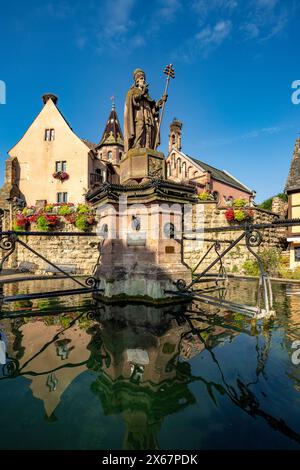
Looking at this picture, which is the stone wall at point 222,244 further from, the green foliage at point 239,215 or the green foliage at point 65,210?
the green foliage at point 65,210

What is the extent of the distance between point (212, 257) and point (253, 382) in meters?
12.4

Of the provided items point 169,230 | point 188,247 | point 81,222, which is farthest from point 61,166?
point 169,230

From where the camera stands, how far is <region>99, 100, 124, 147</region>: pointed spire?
1230 inches

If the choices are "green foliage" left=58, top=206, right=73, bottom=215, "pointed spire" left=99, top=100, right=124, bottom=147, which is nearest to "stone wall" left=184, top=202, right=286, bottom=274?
"green foliage" left=58, top=206, right=73, bottom=215

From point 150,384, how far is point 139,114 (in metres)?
5.77

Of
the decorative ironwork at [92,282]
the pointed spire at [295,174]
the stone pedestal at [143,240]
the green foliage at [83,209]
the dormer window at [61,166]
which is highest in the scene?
the dormer window at [61,166]

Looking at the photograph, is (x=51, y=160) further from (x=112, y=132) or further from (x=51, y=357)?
(x=51, y=357)

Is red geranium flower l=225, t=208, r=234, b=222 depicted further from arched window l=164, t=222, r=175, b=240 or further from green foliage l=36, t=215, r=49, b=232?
green foliage l=36, t=215, r=49, b=232

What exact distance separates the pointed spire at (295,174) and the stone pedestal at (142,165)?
48.6 feet

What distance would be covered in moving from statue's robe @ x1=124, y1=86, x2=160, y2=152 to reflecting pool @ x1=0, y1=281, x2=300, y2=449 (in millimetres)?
4354

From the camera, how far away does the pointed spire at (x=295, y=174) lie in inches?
669

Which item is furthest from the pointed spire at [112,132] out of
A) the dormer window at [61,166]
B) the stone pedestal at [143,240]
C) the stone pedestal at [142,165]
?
the stone pedestal at [143,240]
